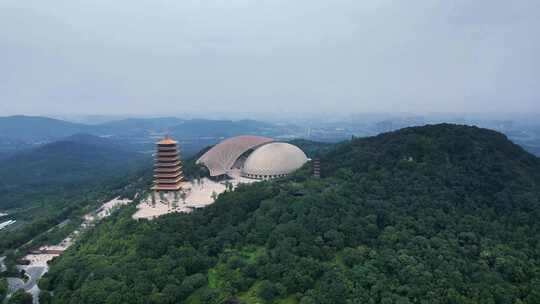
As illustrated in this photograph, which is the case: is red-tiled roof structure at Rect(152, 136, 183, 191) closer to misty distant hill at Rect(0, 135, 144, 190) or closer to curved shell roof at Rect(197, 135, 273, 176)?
curved shell roof at Rect(197, 135, 273, 176)

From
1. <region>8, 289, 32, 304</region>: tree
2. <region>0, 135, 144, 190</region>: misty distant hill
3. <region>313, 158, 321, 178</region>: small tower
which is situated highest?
<region>313, 158, 321, 178</region>: small tower

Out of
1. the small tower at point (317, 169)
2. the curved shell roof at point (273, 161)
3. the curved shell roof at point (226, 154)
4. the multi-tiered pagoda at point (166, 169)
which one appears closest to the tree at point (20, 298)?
the multi-tiered pagoda at point (166, 169)

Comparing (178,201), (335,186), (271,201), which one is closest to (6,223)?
(178,201)

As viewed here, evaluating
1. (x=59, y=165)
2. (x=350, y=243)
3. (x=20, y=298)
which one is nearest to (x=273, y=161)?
(x=350, y=243)

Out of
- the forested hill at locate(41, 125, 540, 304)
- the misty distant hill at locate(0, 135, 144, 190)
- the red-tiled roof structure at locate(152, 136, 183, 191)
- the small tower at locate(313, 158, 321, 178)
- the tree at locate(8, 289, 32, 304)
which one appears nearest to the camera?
the forested hill at locate(41, 125, 540, 304)

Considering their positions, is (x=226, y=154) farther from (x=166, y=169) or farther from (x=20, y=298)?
(x=20, y=298)

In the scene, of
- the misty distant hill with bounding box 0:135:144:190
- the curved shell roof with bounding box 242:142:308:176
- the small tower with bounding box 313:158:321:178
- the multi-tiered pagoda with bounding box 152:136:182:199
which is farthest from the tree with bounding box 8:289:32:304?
the misty distant hill with bounding box 0:135:144:190
